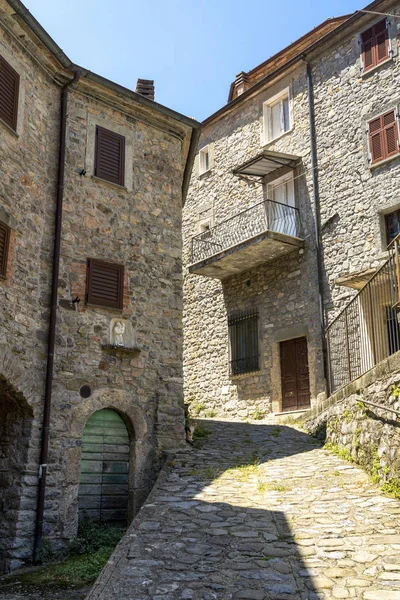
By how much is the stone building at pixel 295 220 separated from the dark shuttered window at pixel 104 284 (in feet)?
15.9

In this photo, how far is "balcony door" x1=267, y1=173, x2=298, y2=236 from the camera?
16484 mm

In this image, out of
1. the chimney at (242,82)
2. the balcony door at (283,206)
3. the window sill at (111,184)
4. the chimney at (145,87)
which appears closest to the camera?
the window sill at (111,184)

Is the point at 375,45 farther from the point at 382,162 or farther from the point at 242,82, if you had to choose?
the point at 242,82

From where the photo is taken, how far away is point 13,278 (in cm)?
959

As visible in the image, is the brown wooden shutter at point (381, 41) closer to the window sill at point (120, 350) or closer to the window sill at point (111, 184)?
the window sill at point (111, 184)

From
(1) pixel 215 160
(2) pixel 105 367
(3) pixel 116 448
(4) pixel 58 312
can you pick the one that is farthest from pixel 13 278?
(1) pixel 215 160

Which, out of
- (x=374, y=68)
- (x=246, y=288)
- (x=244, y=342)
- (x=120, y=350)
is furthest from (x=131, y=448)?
(x=374, y=68)

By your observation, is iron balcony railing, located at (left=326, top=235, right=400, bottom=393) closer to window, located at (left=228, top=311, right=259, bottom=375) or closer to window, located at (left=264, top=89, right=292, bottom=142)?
window, located at (left=228, top=311, right=259, bottom=375)

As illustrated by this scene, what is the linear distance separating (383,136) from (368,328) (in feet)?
20.7

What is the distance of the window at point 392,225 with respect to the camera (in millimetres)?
14383

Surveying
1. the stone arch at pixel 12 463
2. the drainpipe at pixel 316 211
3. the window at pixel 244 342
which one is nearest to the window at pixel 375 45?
the drainpipe at pixel 316 211

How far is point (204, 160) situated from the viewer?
67.2ft

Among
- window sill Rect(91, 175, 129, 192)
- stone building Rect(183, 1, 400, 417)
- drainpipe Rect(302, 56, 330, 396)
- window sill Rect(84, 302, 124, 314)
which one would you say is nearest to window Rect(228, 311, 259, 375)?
stone building Rect(183, 1, 400, 417)

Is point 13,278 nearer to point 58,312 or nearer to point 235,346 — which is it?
point 58,312
